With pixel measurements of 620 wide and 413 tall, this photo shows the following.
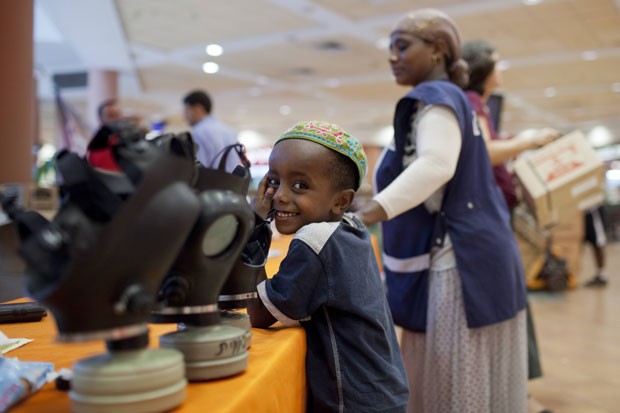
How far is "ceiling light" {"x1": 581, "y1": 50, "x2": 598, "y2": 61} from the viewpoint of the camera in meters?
10.1

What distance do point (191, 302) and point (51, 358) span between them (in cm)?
30

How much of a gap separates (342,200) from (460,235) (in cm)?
60

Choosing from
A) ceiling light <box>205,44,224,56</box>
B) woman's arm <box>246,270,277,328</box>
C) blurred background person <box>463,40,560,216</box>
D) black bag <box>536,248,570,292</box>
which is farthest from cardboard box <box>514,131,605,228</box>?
ceiling light <box>205,44,224,56</box>

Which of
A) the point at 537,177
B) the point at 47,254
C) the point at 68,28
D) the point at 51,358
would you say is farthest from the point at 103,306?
the point at 68,28

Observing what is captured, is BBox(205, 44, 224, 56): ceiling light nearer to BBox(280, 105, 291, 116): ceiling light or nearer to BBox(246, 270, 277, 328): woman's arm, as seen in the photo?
BBox(280, 105, 291, 116): ceiling light

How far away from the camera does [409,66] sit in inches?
72.7

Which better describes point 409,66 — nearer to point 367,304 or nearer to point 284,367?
point 367,304

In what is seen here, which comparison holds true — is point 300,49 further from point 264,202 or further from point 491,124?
point 264,202

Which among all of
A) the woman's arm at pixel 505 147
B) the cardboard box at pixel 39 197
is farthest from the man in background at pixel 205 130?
the woman's arm at pixel 505 147

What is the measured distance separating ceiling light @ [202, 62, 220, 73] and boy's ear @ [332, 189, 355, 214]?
10.5 meters

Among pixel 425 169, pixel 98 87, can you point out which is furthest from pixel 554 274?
pixel 98 87

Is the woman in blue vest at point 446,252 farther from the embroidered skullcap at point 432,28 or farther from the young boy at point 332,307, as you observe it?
the young boy at point 332,307

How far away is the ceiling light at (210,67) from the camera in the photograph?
11.3 meters

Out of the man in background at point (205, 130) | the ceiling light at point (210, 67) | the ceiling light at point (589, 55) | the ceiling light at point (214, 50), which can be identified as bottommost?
the man in background at point (205, 130)
